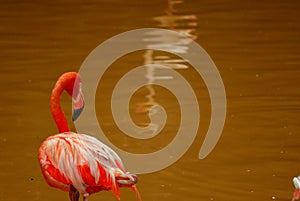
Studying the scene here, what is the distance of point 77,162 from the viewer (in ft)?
9.64

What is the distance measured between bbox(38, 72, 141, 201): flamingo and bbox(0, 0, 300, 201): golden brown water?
0.79m

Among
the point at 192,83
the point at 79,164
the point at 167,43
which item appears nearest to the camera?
the point at 79,164

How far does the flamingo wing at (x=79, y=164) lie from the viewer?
291cm

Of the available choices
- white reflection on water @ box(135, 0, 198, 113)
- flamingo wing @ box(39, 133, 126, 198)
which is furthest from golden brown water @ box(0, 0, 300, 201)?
flamingo wing @ box(39, 133, 126, 198)

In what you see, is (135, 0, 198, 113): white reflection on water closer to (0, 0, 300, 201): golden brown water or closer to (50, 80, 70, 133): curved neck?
(0, 0, 300, 201): golden brown water

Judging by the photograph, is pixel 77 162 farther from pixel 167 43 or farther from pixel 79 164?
pixel 167 43

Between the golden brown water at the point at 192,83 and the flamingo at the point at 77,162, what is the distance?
0.79 m

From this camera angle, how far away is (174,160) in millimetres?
4234

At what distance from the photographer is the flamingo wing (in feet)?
9.55

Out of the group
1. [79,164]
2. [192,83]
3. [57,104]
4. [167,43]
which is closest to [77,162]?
[79,164]

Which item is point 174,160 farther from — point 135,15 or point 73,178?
point 135,15

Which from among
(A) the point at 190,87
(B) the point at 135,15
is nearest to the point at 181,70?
(A) the point at 190,87

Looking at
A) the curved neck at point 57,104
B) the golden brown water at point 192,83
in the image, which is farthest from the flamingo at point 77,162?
the golden brown water at point 192,83

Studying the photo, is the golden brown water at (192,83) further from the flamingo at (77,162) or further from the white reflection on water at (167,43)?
the flamingo at (77,162)
